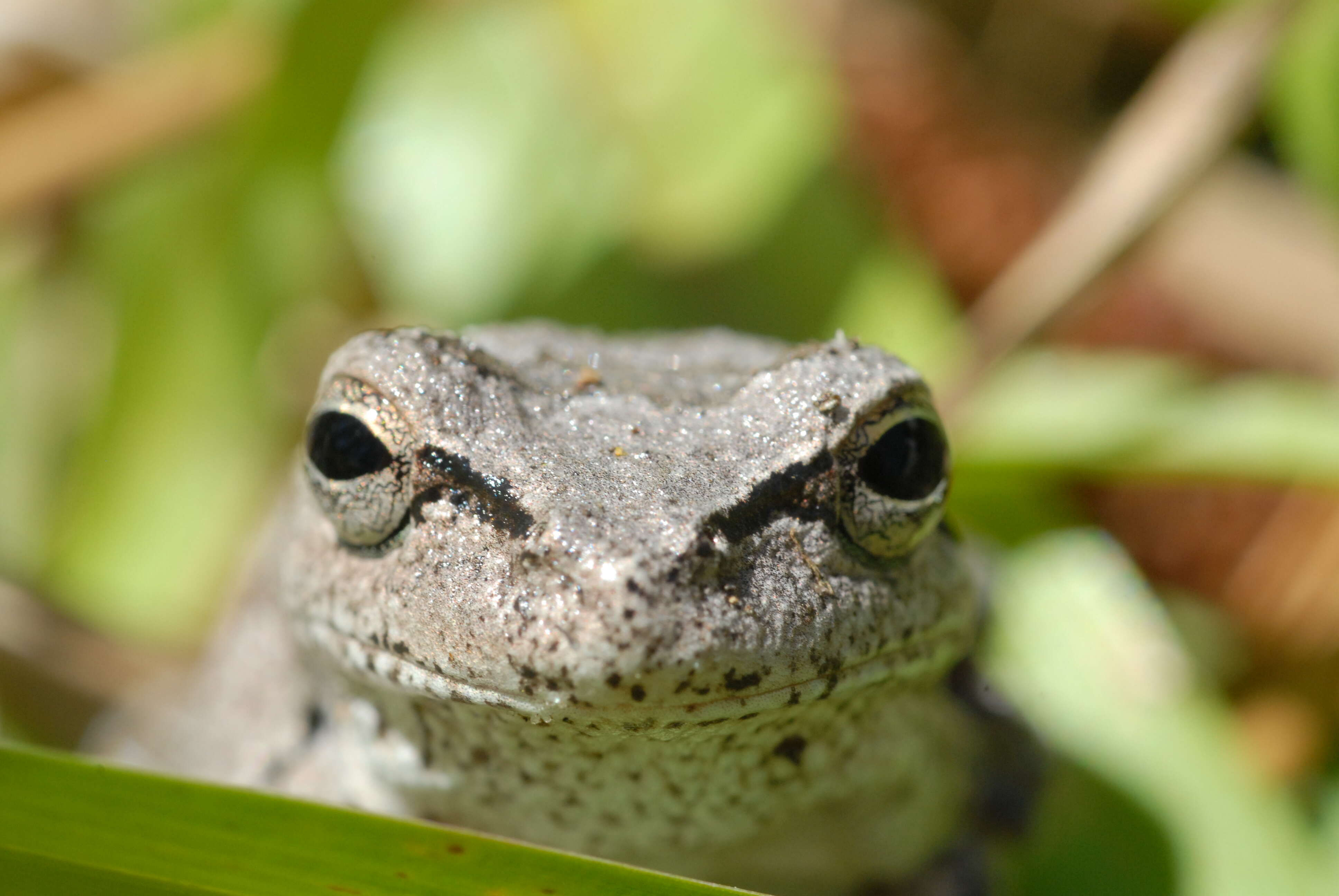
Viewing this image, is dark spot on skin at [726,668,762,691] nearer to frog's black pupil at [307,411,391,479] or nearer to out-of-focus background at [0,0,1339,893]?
frog's black pupil at [307,411,391,479]

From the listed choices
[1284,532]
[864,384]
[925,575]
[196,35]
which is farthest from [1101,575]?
[196,35]

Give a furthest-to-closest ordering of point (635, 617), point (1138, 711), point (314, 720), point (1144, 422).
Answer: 1. point (1144, 422)
2. point (1138, 711)
3. point (314, 720)
4. point (635, 617)

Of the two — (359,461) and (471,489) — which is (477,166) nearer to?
A: (359,461)

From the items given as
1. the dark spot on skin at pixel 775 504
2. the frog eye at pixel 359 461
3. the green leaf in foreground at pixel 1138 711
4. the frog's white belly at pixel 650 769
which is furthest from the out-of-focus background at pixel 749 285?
the frog eye at pixel 359 461

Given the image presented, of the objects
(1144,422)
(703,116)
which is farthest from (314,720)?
(703,116)

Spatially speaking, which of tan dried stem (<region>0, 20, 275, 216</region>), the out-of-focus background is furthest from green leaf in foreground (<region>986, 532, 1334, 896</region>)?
tan dried stem (<region>0, 20, 275, 216</region>)
